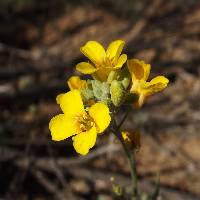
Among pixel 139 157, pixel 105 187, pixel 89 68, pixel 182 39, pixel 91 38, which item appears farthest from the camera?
pixel 91 38

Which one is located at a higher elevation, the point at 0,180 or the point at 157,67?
the point at 157,67

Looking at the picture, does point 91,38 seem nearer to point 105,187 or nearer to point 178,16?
point 178,16

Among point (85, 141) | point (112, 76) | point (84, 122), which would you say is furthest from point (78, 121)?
point (112, 76)

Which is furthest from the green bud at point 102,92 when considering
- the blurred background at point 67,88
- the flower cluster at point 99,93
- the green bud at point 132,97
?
the blurred background at point 67,88

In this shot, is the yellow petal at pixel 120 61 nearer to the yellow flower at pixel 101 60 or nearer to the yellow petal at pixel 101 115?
the yellow flower at pixel 101 60

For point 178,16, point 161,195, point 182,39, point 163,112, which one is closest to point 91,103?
point 161,195

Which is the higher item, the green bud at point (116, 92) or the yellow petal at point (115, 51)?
the yellow petal at point (115, 51)
